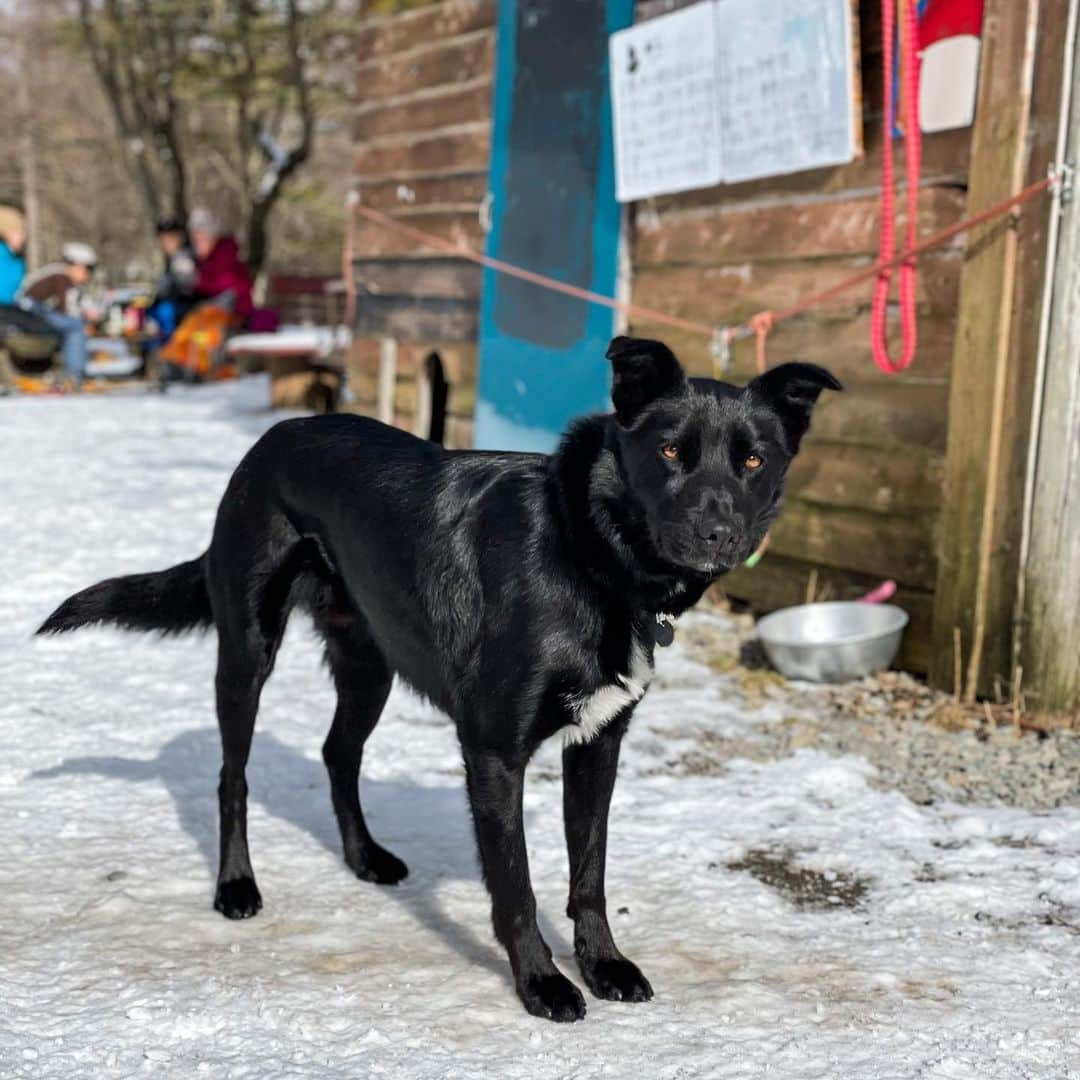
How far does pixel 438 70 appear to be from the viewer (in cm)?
827

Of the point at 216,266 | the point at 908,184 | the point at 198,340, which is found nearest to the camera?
the point at 908,184

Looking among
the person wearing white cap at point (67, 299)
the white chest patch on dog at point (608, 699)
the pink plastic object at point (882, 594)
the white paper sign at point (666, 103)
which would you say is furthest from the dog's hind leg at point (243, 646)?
the person wearing white cap at point (67, 299)

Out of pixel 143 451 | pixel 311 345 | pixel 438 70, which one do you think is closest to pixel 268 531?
pixel 438 70

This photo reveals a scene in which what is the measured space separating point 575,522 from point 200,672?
2846 mm

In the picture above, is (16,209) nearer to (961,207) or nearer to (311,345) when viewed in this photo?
(311,345)

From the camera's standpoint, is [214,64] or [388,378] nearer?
[388,378]

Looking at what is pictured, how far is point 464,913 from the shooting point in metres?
3.11

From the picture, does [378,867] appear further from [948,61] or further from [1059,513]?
[948,61]

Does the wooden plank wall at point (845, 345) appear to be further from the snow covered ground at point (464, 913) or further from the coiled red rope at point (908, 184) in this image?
the snow covered ground at point (464, 913)

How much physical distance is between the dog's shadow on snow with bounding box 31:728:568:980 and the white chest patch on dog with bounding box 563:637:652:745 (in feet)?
2.05

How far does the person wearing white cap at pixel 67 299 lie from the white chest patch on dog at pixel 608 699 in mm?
12795

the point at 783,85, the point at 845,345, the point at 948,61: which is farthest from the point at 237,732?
the point at 783,85

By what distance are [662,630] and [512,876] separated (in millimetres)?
590

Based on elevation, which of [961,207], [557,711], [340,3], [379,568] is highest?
[340,3]
